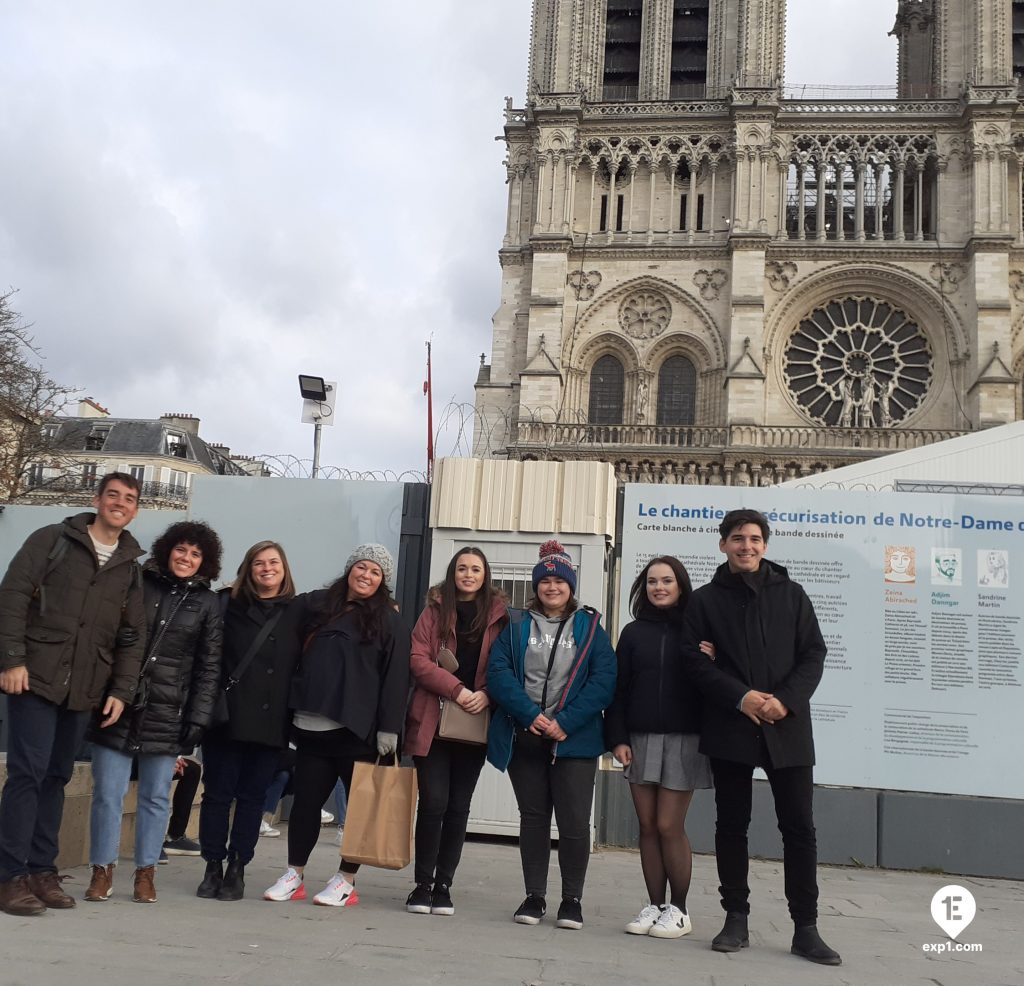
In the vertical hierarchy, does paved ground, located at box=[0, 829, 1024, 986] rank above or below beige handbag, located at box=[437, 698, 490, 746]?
below

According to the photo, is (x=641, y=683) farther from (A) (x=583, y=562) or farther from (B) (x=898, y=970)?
Result: (A) (x=583, y=562)

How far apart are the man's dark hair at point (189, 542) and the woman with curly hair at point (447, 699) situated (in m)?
1.02

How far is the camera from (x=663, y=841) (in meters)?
4.84

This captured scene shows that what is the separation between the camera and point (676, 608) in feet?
16.6

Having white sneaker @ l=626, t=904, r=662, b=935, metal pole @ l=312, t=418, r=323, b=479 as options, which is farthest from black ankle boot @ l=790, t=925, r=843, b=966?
metal pole @ l=312, t=418, r=323, b=479

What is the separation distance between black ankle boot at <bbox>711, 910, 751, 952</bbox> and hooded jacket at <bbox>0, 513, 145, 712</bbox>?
104 inches

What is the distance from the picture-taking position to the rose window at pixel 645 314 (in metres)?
29.3

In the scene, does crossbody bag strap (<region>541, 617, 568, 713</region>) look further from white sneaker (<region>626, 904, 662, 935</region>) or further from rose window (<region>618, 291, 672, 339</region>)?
rose window (<region>618, 291, 672, 339</region>)

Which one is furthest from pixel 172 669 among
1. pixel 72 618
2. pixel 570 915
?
pixel 570 915

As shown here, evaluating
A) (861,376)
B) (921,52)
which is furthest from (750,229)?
(921,52)

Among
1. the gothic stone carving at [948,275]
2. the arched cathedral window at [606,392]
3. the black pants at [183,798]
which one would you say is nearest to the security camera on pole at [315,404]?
the black pants at [183,798]

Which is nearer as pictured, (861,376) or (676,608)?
(676,608)

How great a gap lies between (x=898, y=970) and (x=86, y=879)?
361 centimetres

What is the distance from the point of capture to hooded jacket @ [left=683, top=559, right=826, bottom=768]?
460cm
